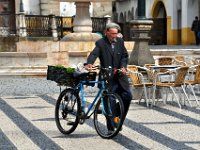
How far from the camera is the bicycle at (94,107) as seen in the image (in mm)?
9078

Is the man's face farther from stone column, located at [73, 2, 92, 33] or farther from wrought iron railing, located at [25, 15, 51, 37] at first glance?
wrought iron railing, located at [25, 15, 51, 37]

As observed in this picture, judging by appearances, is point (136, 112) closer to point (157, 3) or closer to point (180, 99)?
point (180, 99)

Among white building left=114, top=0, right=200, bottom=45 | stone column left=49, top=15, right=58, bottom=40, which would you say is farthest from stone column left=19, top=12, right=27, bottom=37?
white building left=114, top=0, right=200, bottom=45

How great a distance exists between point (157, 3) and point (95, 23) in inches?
959

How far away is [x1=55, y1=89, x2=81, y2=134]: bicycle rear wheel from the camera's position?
9.39 metres

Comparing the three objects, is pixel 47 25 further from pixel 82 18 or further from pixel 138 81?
pixel 138 81

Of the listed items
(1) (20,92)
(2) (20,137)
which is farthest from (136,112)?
(1) (20,92)

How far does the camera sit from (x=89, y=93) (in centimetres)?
1497

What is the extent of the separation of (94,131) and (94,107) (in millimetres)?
399

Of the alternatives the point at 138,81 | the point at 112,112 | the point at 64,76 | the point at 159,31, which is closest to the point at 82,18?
the point at 138,81

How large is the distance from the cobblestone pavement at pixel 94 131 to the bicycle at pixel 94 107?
0.47 ft

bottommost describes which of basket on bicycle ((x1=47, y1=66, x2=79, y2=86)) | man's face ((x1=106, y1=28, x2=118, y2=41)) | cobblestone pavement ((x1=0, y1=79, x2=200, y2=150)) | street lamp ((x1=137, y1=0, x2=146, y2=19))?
cobblestone pavement ((x1=0, y1=79, x2=200, y2=150))

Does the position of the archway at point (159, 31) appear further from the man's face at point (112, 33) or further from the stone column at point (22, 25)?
the man's face at point (112, 33)

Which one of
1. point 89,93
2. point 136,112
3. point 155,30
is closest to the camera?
point 136,112
